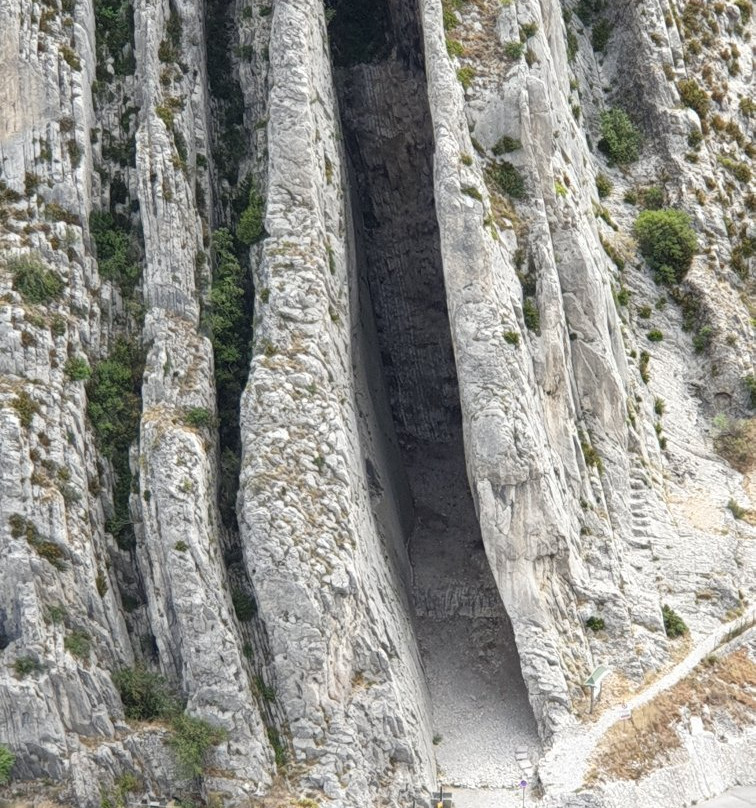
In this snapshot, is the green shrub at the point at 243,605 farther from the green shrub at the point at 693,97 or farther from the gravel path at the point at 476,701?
the green shrub at the point at 693,97

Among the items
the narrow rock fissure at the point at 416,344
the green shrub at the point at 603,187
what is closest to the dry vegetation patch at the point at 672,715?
the narrow rock fissure at the point at 416,344

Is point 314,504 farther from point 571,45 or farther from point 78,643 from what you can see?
point 571,45

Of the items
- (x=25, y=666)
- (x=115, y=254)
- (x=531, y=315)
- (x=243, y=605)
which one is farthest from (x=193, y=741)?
(x=531, y=315)

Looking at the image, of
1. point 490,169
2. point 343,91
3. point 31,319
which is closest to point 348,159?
point 343,91

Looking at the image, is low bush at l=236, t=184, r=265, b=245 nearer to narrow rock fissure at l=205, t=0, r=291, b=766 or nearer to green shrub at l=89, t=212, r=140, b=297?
narrow rock fissure at l=205, t=0, r=291, b=766

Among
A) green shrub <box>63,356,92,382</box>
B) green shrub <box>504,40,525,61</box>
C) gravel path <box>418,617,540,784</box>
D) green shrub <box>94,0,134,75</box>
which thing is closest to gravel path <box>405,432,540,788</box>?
gravel path <box>418,617,540,784</box>

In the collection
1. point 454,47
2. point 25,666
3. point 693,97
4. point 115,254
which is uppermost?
point 693,97
